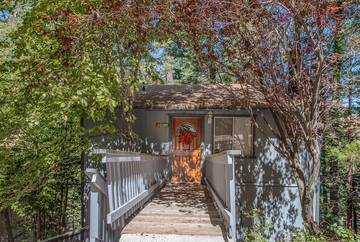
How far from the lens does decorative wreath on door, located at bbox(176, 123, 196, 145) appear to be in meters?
11.0

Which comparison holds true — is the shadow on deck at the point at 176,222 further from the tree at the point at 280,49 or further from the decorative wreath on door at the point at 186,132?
the decorative wreath on door at the point at 186,132

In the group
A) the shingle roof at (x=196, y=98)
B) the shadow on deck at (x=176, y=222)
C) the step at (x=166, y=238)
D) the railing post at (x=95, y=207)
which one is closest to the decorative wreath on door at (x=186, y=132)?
the shingle roof at (x=196, y=98)

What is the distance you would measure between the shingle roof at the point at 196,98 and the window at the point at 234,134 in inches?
34.3

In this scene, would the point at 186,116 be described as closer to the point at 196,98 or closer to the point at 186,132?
the point at 186,132

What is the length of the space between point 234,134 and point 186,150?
171 centimetres

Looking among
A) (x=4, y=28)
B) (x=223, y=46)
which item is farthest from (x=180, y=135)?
(x=4, y=28)

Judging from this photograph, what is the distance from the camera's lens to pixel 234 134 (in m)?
10.4

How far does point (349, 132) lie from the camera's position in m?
10.2

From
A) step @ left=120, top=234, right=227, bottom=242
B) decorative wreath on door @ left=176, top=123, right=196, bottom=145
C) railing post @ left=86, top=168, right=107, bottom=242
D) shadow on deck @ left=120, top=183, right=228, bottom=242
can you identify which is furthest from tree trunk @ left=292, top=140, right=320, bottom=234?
railing post @ left=86, top=168, right=107, bottom=242

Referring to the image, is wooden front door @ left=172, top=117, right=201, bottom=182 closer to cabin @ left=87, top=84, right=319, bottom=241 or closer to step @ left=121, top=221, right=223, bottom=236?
cabin @ left=87, top=84, right=319, bottom=241

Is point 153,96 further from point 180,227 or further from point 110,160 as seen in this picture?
point 110,160

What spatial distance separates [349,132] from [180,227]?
7550 millimetres

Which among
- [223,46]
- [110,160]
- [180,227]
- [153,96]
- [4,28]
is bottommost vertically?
[180,227]

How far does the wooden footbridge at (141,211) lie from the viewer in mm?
3777
